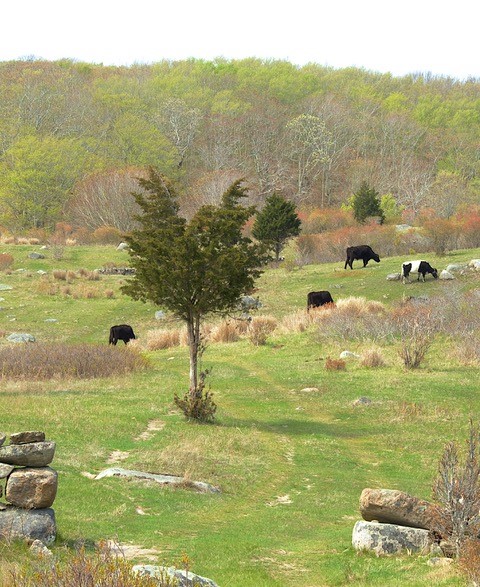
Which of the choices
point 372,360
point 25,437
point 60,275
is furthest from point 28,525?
point 60,275

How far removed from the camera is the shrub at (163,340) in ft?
127

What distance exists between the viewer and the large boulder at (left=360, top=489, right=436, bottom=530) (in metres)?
12.2

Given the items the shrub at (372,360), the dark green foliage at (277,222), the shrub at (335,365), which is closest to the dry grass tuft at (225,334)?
the shrub at (335,365)

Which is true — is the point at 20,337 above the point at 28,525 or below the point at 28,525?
below

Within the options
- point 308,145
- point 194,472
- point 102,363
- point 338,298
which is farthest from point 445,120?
point 194,472

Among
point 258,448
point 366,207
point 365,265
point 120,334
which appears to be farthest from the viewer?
point 366,207

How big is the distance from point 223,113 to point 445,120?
1443 inches

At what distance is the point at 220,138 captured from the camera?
116 m

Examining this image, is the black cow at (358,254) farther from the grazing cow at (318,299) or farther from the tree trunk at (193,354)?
the tree trunk at (193,354)

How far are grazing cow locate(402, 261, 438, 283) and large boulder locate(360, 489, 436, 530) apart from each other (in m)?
34.4

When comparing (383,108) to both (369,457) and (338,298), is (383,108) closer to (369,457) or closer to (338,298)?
(338,298)

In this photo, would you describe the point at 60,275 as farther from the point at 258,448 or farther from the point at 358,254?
the point at 258,448

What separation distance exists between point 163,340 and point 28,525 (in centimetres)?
2786

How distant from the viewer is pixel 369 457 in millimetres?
19938
